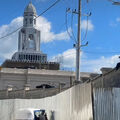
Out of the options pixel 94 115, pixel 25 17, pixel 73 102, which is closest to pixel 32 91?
pixel 73 102

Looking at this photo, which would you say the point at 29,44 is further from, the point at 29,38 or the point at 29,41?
the point at 29,38

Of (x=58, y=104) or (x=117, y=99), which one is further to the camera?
(x=58, y=104)

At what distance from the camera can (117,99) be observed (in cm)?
1242

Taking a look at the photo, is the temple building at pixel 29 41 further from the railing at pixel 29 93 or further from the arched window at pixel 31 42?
the railing at pixel 29 93

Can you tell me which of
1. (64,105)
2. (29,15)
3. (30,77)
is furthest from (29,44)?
(64,105)

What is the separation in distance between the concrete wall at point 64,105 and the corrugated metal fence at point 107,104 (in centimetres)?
103

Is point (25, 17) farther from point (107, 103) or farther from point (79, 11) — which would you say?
point (107, 103)

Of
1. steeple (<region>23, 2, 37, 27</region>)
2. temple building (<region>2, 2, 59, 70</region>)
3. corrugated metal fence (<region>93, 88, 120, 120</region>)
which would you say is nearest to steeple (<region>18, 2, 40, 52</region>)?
temple building (<region>2, 2, 59, 70</region>)

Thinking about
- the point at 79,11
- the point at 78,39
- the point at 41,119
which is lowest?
the point at 41,119

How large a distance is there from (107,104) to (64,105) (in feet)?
16.4

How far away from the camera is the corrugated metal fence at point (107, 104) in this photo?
40.7 ft

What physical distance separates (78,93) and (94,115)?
244cm

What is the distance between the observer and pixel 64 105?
1727cm

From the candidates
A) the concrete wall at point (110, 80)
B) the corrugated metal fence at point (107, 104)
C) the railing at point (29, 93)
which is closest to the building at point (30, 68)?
the railing at point (29, 93)
